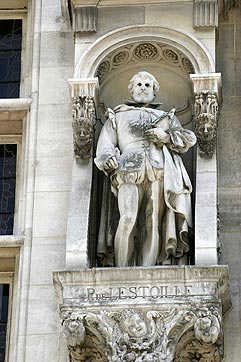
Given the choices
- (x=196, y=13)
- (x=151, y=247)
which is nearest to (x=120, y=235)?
(x=151, y=247)

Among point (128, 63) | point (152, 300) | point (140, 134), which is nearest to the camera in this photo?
point (152, 300)

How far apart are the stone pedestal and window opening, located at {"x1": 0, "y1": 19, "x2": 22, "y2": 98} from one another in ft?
11.0

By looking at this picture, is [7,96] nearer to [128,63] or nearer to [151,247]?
[128,63]

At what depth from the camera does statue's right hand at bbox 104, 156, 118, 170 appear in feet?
50.9

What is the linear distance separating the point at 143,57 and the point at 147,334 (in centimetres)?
370

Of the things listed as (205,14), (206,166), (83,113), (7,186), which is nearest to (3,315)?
(7,186)

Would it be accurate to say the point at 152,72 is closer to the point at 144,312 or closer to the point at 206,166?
the point at 206,166

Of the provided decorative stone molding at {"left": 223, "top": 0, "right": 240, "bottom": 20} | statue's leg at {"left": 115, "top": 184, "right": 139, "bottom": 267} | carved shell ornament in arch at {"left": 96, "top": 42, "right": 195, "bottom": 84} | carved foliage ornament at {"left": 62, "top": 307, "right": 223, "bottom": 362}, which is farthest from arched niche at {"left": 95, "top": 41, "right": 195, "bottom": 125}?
carved foliage ornament at {"left": 62, "top": 307, "right": 223, "bottom": 362}

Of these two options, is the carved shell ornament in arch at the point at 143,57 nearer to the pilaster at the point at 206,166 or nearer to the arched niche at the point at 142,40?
the arched niche at the point at 142,40

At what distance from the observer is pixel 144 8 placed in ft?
55.3

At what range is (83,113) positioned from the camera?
16.1 meters

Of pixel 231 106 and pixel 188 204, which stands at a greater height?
pixel 231 106

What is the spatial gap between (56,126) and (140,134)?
47.6 inches

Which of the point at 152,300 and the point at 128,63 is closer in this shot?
the point at 152,300
